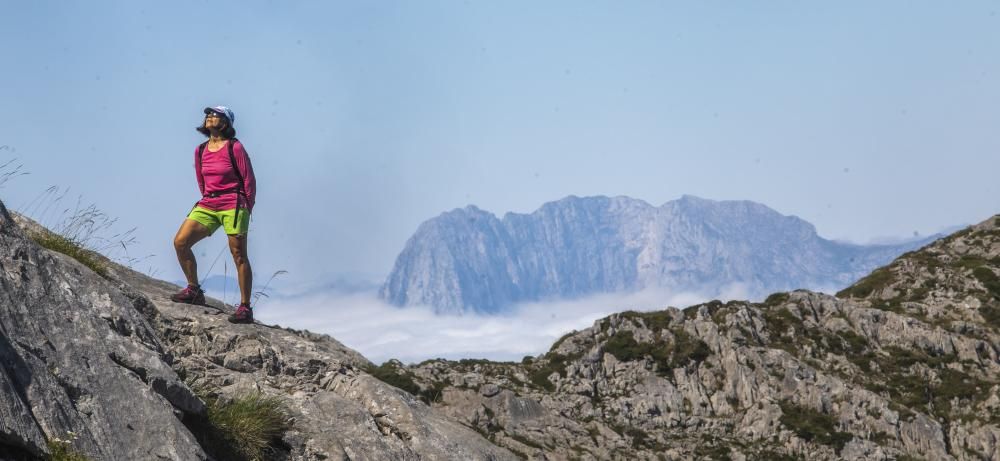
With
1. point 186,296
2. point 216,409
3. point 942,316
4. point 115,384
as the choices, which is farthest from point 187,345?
point 942,316

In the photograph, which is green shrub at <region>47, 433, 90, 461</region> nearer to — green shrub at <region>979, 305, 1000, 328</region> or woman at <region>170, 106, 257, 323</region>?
woman at <region>170, 106, 257, 323</region>

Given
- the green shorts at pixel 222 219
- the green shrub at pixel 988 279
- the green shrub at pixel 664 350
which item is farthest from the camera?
the green shrub at pixel 988 279

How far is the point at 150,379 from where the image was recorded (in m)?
9.97

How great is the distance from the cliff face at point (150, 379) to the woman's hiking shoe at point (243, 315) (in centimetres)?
15

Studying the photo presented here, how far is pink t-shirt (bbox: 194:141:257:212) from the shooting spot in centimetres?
1397

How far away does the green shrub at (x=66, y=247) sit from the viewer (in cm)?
1238

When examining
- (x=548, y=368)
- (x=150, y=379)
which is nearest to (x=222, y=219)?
(x=150, y=379)

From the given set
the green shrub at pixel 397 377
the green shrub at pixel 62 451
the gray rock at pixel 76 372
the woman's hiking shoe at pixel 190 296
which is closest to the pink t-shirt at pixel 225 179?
the woman's hiking shoe at pixel 190 296

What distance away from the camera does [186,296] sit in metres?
14.4

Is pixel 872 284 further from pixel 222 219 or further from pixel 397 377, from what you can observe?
pixel 222 219

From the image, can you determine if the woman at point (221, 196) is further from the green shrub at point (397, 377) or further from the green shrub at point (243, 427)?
the green shrub at point (397, 377)

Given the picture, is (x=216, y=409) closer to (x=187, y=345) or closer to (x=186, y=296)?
(x=187, y=345)

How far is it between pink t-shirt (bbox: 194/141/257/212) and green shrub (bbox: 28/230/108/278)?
2.02 metres

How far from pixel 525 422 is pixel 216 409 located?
57.9m
